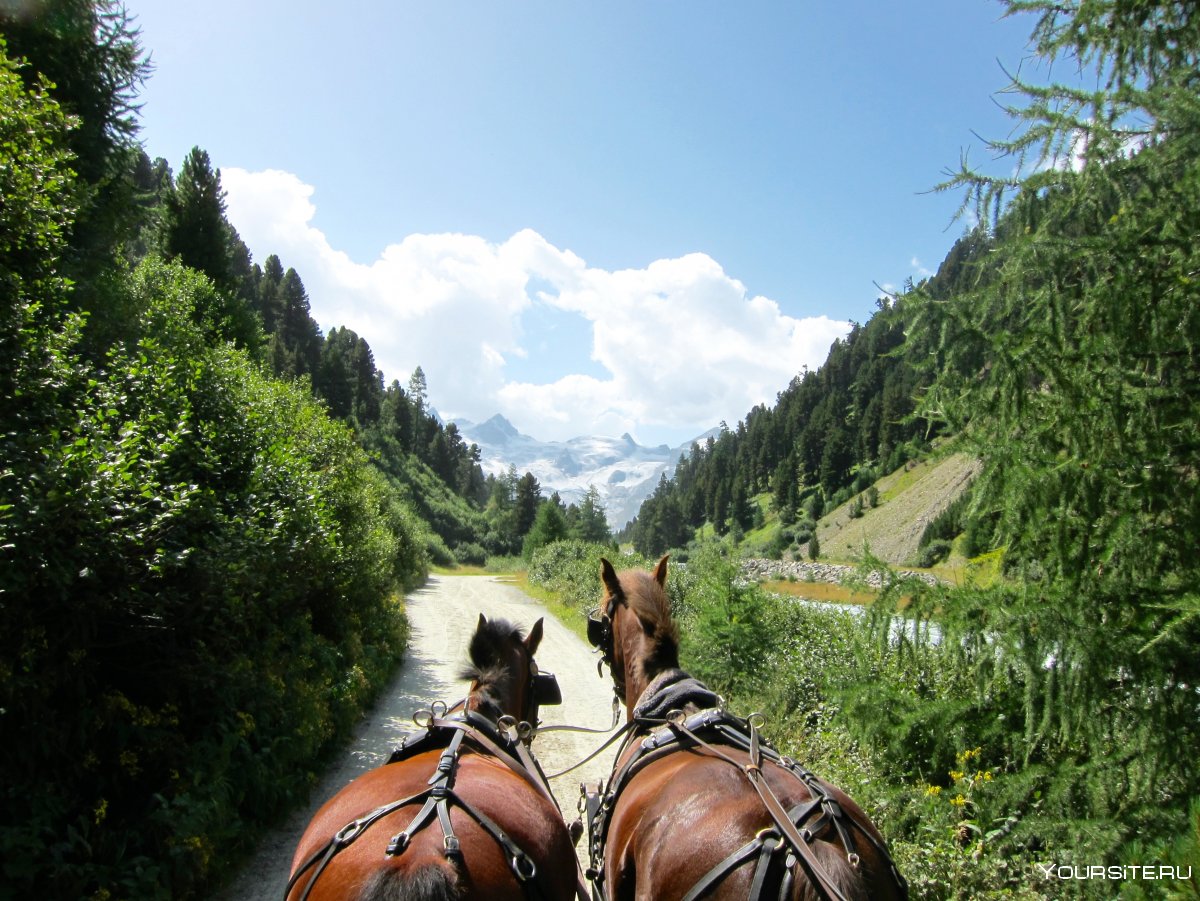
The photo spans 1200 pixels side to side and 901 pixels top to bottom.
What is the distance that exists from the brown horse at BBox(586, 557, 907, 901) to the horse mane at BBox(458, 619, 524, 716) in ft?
2.94

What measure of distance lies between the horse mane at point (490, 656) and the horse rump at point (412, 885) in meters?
2.04

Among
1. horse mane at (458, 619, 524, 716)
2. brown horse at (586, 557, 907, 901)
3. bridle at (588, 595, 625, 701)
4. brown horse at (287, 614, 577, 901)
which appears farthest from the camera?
bridle at (588, 595, 625, 701)

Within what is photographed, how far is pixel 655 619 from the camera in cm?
451

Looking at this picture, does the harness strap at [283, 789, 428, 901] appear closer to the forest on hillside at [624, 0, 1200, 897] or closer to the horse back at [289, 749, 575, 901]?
the horse back at [289, 749, 575, 901]

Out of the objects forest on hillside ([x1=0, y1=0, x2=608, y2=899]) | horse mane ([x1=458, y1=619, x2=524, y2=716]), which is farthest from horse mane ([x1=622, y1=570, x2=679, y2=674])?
forest on hillside ([x1=0, y1=0, x2=608, y2=899])

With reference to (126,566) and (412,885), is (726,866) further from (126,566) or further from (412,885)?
(126,566)

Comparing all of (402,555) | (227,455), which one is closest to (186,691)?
(227,455)

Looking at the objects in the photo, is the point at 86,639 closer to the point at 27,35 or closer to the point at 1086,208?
the point at 1086,208

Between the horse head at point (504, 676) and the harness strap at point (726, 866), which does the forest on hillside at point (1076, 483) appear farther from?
the horse head at point (504, 676)

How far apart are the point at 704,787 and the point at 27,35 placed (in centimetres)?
1756

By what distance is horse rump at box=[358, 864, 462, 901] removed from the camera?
2152 millimetres

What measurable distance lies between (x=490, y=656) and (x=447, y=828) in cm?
203

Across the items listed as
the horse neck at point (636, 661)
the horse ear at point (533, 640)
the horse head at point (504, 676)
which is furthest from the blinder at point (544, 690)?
the horse neck at point (636, 661)

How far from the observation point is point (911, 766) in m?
6.12
